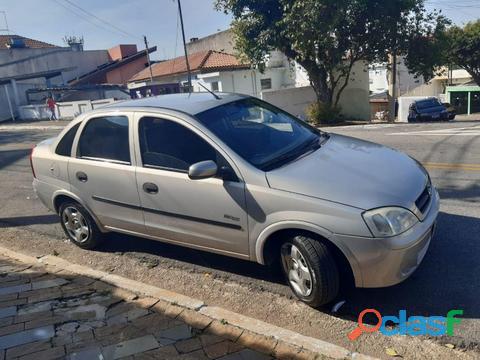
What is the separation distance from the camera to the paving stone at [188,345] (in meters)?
2.96

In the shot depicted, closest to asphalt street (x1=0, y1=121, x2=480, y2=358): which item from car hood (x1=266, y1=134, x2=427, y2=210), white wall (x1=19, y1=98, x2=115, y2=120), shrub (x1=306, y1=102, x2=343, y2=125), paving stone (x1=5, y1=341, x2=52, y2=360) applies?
car hood (x1=266, y1=134, x2=427, y2=210)

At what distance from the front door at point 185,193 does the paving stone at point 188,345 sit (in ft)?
2.79

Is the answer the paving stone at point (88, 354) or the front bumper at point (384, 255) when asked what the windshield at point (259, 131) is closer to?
the front bumper at point (384, 255)

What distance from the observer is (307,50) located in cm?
1688

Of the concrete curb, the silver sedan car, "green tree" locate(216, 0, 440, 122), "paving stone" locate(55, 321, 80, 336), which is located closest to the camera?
the concrete curb

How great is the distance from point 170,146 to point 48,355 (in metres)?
1.92

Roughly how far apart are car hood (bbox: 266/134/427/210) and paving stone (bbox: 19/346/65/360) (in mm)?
1945

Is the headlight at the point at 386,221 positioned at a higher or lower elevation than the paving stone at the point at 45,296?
higher

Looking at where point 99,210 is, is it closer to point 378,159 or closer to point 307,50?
point 378,159

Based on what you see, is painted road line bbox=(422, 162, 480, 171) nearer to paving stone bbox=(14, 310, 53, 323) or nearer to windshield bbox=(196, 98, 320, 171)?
windshield bbox=(196, 98, 320, 171)

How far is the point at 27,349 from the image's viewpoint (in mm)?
3096

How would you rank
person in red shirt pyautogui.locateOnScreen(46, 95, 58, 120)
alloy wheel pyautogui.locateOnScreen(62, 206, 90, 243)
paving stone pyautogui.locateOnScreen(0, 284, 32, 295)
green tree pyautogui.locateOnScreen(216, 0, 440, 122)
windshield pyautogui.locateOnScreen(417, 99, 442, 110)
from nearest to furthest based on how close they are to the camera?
1. paving stone pyautogui.locateOnScreen(0, 284, 32, 295)
2. alloy wheel pyautogui.locateOnScreen(62, 206, 90, 243)
3. green tree pyautogui.locateOnScreen(216, 0, 440, 122)
4. windshield pyautogui.locateOnScreen(417, 99, 442, 110)
5. person in red shirt pyautogui.locateOnScreen(46, 95, 58, 120)

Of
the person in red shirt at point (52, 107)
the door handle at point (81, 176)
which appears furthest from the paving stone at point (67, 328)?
the person in red shirt at point (52, 107)

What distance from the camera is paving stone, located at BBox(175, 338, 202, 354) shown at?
296 centimetres
